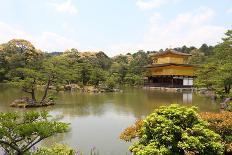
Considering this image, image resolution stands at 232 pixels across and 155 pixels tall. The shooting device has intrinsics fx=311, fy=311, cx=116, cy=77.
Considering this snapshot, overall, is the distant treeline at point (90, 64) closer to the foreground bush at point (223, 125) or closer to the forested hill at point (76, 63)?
the forested hill at point (76, 63)

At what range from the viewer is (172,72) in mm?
44000

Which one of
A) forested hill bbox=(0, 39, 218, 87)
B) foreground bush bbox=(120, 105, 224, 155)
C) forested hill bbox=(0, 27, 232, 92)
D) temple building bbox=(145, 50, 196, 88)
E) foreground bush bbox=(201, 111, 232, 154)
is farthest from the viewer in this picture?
temple building bbox=(145, 50, 196, 88)

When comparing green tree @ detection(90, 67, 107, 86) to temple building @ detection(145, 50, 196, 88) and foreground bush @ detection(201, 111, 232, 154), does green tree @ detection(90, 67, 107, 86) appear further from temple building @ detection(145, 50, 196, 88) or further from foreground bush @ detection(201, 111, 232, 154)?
foreground bush @ detection(201, 111, 232, 154)

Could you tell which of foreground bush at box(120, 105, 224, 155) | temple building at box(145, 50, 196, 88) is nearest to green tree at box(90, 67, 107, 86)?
temple building at box(145, 50, 196, 88)

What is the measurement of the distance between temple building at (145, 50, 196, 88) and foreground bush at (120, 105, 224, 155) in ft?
117

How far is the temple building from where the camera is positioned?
44.1 m

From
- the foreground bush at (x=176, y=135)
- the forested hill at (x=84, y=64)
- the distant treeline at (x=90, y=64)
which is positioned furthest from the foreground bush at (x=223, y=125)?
the forested hill at (x=84, y=64)

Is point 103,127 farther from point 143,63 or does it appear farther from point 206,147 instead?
point 143,63

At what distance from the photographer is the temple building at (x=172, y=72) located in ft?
145

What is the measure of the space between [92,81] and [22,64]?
13741 millimetres

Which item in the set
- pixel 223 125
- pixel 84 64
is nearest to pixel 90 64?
pixel 84 64

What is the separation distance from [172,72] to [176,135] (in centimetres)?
3822

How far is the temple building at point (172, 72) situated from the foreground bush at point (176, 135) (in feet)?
117

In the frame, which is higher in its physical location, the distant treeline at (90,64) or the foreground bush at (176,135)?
the distant treeline at (90,64)
